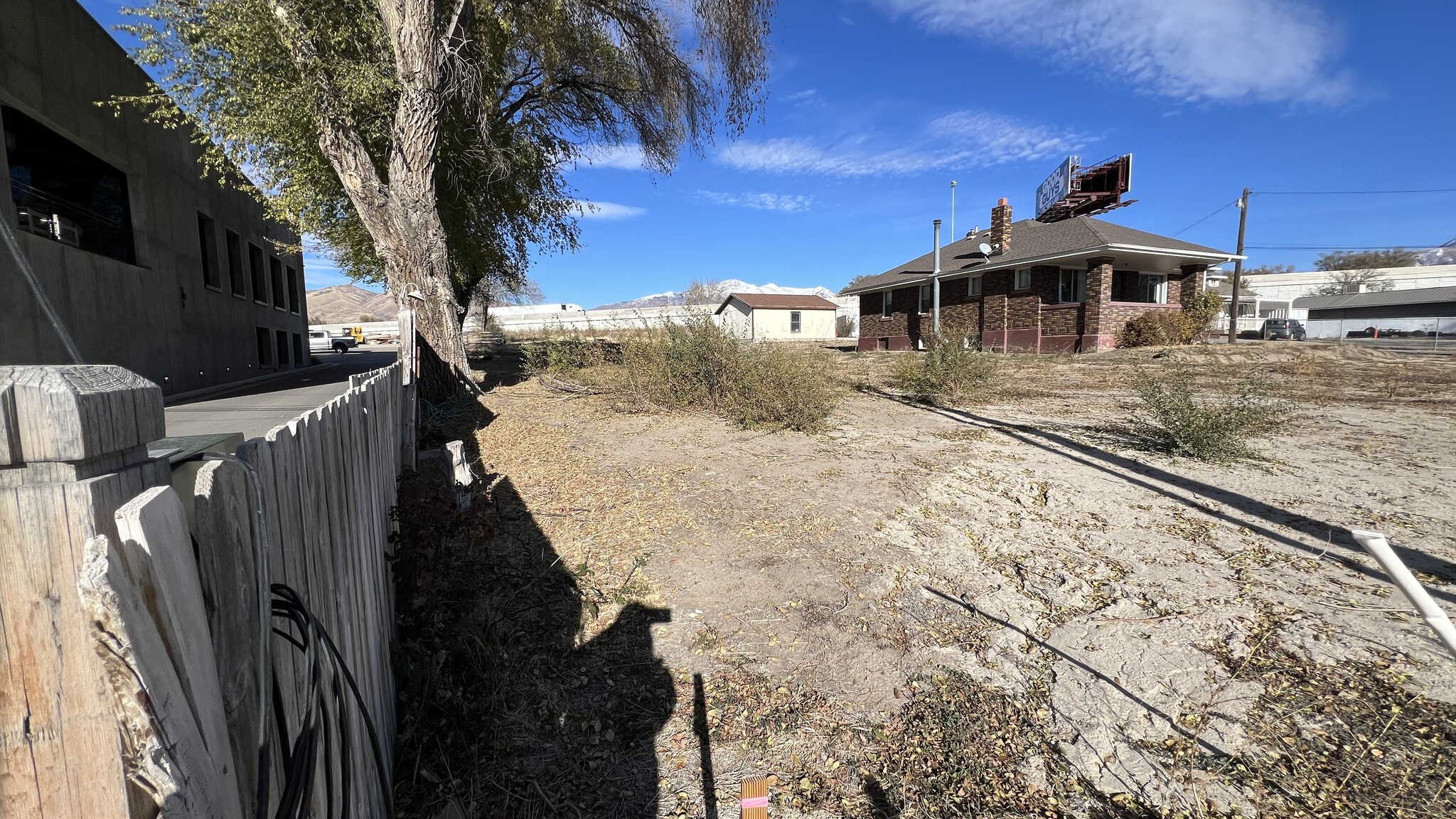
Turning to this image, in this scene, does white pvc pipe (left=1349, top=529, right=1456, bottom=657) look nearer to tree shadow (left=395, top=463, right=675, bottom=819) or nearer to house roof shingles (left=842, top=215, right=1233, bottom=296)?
tree shadow (left=395, top=463, right=675, bottom=819)

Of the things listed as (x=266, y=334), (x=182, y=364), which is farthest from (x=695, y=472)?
(x=266, y=334)

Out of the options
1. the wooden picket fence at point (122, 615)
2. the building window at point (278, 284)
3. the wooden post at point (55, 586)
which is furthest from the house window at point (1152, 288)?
the building window at point (278, 284)

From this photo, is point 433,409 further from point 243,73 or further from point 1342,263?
point 1342,263

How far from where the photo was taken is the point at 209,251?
16.2 metres

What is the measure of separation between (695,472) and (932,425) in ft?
13.1

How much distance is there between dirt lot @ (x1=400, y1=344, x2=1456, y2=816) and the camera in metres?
2.49

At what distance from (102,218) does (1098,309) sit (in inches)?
989

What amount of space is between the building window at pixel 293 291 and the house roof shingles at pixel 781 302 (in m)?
27.5

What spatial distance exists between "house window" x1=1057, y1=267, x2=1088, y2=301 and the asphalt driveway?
21390 mm

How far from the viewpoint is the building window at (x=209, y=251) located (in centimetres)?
1588

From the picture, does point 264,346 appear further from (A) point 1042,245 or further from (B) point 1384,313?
(B) point 1384,313

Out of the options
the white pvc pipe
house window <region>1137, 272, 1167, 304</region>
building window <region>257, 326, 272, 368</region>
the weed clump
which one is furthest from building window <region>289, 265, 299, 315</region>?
house window <region>1137, 272, 1167, 304</region>

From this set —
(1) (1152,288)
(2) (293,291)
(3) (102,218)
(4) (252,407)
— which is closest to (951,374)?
(4) (252,407)

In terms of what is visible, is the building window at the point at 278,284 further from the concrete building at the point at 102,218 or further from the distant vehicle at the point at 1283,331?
the distant vehicle at the point at 1283,331
